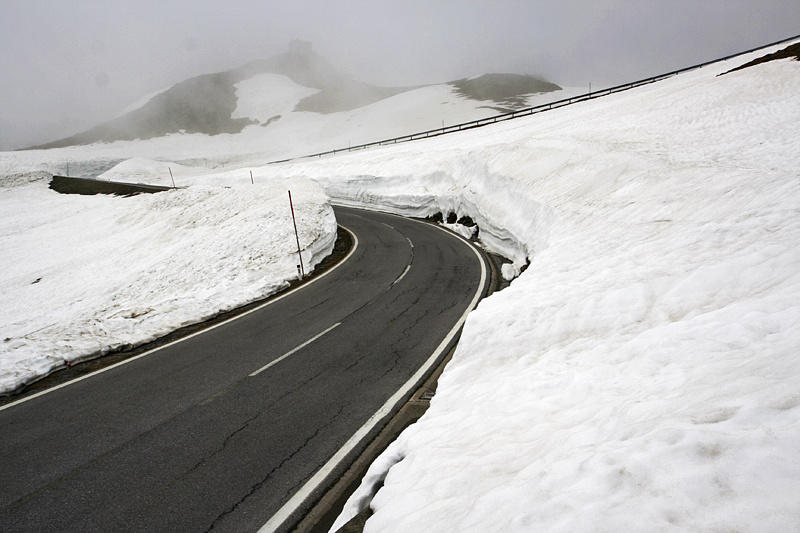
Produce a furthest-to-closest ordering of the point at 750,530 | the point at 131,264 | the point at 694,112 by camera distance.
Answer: the point at 694,112 → the point at 131,264 → the point at 750,530

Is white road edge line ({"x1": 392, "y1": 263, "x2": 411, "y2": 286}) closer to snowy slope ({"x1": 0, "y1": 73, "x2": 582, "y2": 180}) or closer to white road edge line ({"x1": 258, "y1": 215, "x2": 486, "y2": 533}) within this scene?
white road edge line ({"x1": 258, "y1": 215, "x2": 486, "y2": 533})

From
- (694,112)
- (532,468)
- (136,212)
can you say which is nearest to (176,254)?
(136,212)

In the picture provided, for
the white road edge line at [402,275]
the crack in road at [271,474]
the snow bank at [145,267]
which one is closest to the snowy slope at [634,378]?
the crack in road at [271,474]

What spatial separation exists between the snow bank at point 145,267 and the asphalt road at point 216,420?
5.08 ft

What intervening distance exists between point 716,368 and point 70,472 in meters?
7.37

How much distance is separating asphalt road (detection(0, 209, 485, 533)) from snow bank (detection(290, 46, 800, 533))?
134cm

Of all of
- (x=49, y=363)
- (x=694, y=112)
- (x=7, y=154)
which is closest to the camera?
(x=49, y=363)

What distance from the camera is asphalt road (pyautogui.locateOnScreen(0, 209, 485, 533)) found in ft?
14.6

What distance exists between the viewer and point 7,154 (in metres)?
64.6

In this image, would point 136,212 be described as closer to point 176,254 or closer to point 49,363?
point 176,254

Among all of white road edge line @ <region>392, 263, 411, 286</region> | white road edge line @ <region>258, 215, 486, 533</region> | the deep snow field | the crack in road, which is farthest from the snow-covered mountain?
the crack in road

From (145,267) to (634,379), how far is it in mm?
19338

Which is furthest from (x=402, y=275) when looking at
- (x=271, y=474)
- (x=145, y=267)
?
(x=145, y=267)

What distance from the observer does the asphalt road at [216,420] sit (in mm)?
4453
